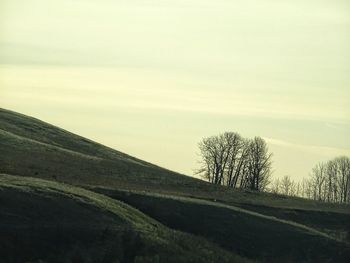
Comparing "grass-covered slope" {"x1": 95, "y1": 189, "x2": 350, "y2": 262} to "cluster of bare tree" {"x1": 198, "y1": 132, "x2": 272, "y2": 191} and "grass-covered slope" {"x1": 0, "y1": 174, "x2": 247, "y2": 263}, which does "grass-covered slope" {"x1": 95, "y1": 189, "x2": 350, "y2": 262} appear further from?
"cluster of bare tree" {"x1": 198, "y1": 132, "x2": 272, "y2": 191}

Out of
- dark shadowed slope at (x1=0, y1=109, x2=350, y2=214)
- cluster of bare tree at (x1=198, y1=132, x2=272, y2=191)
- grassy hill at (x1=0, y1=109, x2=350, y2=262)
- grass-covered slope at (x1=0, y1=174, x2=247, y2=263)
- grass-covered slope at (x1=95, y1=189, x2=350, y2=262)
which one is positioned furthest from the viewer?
cluster of bare tree at (x1=198, y1=132, x2=272, y2=191)

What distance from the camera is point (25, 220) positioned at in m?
28.8

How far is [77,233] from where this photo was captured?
95.8 ft

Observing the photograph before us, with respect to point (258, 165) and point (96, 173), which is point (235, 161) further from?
point (96, 173)

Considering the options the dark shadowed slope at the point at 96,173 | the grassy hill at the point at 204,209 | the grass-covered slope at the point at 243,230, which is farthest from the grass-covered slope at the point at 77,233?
the dark shadowed slope at the point at 96,173

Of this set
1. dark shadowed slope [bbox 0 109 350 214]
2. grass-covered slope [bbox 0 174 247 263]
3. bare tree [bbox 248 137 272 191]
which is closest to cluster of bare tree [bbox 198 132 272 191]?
bare tree [bbox 248 137 272 191]

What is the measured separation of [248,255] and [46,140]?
1751 inches

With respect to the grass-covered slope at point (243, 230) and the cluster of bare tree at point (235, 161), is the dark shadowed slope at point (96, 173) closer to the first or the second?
the grass-covered slope at point (243, 230)

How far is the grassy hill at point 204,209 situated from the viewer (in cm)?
3944

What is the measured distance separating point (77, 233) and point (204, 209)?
49.5 ft

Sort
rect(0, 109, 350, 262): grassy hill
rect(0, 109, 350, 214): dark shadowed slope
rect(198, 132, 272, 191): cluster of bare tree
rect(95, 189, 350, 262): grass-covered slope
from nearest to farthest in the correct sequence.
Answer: rect(95, 189, 350, 262): grass-covered slope, rect(0, 109, 350, 262): grassy hill, rect(0, 109, 350, 214): dark shadowed slope, rect(198, 132, 272, 191): cluster of bare tree

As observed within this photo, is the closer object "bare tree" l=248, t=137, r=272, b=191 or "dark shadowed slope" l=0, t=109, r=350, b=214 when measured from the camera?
"dark shadowed slope" l=0, t=109, r=350, b=214

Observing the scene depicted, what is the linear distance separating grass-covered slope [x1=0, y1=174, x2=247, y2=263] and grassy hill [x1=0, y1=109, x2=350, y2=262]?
2593mm

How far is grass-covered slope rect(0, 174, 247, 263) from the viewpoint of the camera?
2720cm
